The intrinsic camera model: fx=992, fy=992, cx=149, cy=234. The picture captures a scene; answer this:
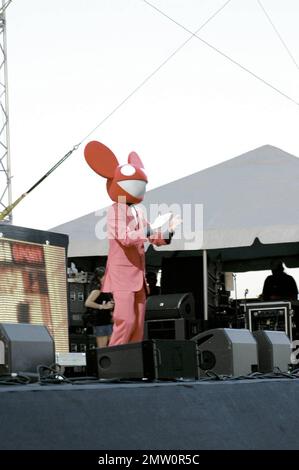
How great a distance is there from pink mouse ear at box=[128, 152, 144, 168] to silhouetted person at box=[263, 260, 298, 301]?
13.4ft

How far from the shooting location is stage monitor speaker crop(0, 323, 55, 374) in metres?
3.45

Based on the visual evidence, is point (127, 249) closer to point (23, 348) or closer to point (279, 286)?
point (23, 348)

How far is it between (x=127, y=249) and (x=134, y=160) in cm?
83

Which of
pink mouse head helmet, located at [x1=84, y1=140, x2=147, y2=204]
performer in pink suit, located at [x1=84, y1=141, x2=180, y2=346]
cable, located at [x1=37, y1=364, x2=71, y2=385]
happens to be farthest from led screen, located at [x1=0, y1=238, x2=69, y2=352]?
cable, located at [x1=37, y1=364, x2=71, y2=385]

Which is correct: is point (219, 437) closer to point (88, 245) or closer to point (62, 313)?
point (62, 313)

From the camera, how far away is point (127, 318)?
611cm

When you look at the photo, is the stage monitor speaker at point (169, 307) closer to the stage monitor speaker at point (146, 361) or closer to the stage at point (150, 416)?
the stage monitor speaker at point (146, 361)

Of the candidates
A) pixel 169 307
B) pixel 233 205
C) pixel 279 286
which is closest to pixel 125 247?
pixel 169 307

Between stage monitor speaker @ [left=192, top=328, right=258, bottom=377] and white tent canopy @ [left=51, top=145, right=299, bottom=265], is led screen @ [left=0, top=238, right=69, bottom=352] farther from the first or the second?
white tent canopy @ [left=51, top=145, right=299, bottom=265]

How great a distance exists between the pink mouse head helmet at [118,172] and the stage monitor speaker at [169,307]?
2.55 metres

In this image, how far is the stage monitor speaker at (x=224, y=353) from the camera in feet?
15.0

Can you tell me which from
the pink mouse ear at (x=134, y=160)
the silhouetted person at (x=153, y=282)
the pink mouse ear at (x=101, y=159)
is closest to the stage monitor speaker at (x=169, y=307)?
the silhouetted person at (x=153, y=282)

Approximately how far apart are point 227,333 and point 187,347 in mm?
936

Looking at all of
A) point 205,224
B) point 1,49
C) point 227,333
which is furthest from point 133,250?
point 1,49
